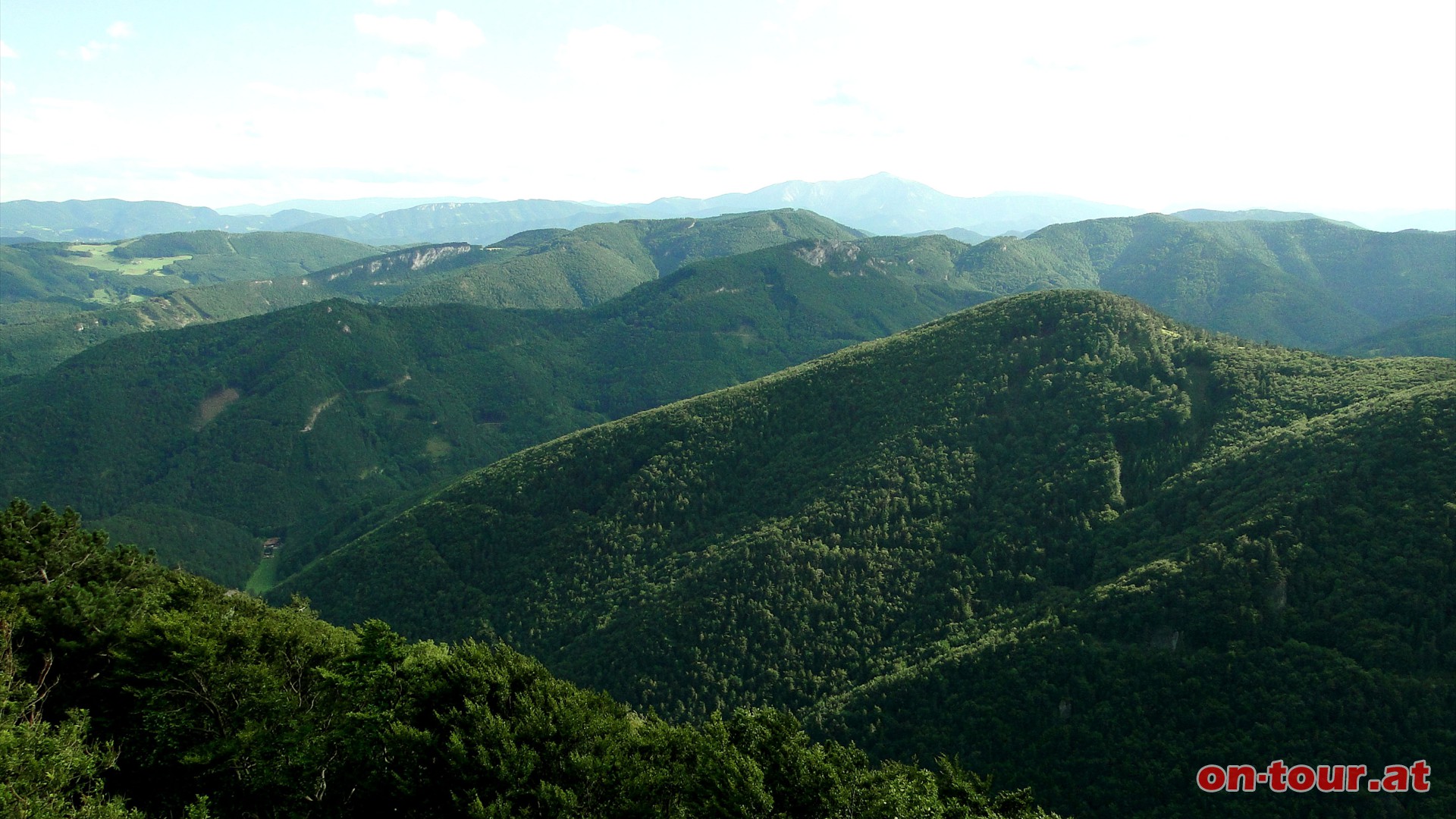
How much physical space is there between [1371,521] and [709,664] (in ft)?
265

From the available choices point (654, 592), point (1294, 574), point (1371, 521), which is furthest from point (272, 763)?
point (1371, 521)

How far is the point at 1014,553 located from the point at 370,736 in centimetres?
9737

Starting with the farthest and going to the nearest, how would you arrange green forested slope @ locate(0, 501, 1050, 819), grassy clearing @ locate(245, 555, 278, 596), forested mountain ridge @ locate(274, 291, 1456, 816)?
grassy clearing @ locate(245, 555, 278, 596)
forested mountain ridge @ locate(274, 291, 1456, 816)
green forested slope @ locate(0, 501, 1050, 819)

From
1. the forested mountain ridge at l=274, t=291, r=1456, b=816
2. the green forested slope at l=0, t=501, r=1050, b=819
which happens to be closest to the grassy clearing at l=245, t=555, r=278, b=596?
the forested mountain ridge at l=274, t=291, r=1456, b=816

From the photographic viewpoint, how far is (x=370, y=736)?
4247 centimetres

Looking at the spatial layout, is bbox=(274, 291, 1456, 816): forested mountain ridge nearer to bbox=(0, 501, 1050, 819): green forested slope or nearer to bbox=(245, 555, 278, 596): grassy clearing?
bbox=(245, 555, 278, 596): grassy clearing

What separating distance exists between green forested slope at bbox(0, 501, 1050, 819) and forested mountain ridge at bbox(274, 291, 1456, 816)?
45.9m

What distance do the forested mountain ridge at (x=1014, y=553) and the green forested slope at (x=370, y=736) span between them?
45949mm

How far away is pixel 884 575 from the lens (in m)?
120

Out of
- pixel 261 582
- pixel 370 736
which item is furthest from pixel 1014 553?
pixel 261 582

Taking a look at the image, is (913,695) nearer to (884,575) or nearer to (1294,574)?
(884,575)

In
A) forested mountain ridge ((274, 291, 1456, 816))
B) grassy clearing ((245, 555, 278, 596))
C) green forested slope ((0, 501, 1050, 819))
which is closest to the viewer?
green forested slope ((0, 501, 1050, 819))

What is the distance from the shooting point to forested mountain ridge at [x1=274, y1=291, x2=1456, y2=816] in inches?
3182

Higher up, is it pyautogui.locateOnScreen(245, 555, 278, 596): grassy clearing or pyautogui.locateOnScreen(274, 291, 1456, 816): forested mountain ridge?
pyautogui.locateOnScreen(274, 291, 1456, 816): forested mountain ridge
